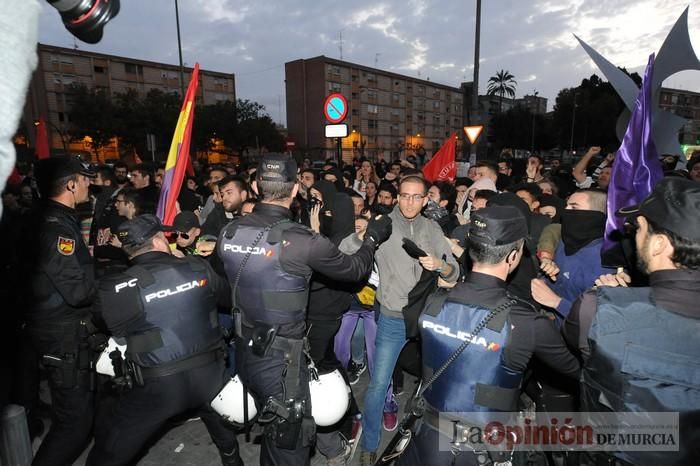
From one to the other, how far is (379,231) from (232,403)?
170 cm

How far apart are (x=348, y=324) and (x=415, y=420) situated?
95.9 inches

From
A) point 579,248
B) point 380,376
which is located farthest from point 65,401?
point 579,248

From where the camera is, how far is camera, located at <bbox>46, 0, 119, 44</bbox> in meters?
2.45

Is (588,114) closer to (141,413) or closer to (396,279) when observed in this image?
(396,279)

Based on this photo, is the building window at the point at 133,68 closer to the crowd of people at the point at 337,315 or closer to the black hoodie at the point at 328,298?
the crowd of people at the point at 337,315

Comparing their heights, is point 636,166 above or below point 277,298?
above

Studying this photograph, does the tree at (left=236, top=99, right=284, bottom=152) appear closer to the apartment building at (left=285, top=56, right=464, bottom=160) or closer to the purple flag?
the apartment building at (left=285, top=56, right=464, bottom=160)

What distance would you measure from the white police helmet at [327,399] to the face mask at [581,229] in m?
2.13

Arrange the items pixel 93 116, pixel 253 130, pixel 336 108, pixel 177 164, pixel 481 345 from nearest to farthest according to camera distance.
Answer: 1. pixel 481 345
2. pixel 177 164
3. pixel 336 108
4. pixel 93 116
5. pixel 253 130

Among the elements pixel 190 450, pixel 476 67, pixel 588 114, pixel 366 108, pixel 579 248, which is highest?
pixel 366 108

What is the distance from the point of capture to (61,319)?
10.3ft

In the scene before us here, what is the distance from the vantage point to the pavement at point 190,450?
11.6 feet

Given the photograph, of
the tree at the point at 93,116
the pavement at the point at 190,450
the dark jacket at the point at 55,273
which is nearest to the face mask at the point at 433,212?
the pavement at the point at 190,450

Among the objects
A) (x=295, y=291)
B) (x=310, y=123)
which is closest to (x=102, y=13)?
(x=295, y=291)
